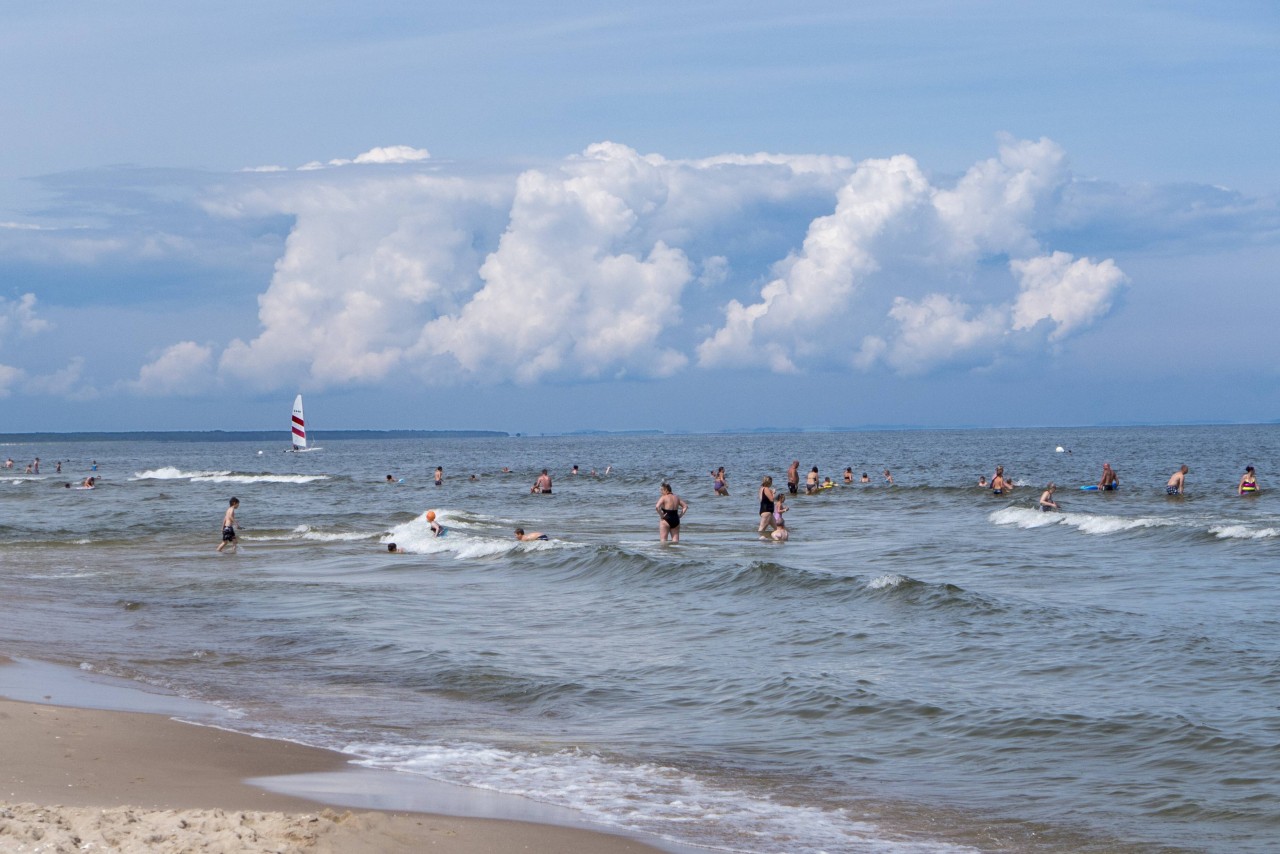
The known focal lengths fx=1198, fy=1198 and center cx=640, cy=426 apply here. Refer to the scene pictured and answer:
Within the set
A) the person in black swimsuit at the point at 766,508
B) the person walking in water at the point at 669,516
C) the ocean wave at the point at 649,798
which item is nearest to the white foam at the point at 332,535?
the person walking in water at the point at 669,516

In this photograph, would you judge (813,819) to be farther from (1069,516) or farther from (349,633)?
(1069,516)

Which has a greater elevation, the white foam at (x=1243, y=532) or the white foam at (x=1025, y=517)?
the white foam at (x=1243, y=532)

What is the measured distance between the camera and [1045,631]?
15133 millimetres

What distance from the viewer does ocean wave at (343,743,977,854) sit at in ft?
25.3

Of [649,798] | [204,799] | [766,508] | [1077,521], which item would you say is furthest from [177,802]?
[1077,521]

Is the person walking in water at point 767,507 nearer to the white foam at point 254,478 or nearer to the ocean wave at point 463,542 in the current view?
the ocean wave at point 463,542

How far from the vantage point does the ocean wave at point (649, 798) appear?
772cm

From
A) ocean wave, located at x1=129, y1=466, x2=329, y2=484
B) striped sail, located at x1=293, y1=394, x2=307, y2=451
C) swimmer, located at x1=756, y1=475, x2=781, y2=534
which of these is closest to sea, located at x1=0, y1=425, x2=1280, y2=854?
swimmer, located at x1=756, y1=475, x2=781, y2=534

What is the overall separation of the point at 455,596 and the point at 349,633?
4.26 metres

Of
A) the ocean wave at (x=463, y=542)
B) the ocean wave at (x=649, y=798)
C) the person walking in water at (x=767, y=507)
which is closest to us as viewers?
the ocean wave at (x=649, y=798)

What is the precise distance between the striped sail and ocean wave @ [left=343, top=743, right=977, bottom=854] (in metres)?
104

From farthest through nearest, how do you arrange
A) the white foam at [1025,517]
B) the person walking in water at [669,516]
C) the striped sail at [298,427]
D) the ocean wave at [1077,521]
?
the striped sail at [298,427] → the white foam at [1025,517] → the ocean wave at [1077,521] → the person walking in water at [669,516]

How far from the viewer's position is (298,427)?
112688mm

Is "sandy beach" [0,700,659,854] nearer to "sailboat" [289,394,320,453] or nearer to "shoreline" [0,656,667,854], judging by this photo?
"shoreline" [0,656,667,854]
